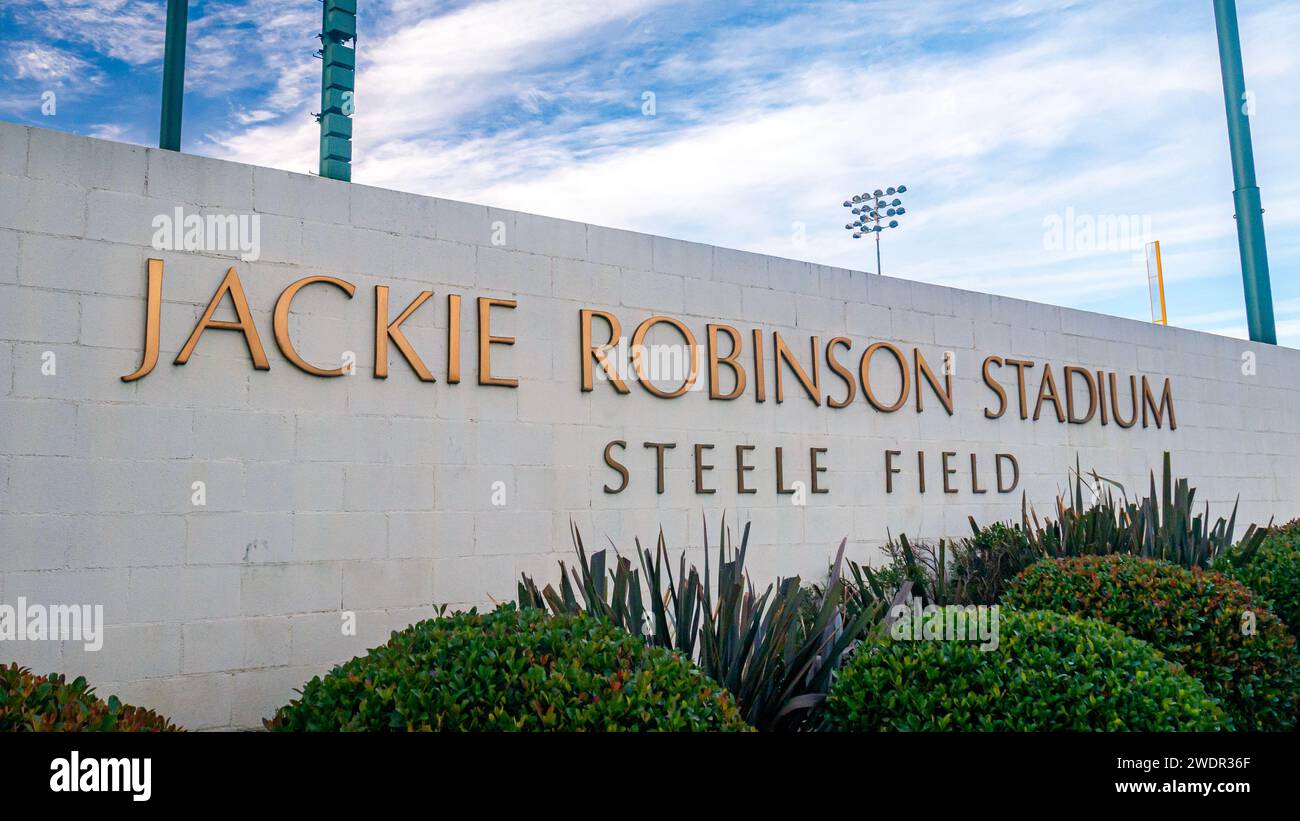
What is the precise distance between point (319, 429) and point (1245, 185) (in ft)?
38.5

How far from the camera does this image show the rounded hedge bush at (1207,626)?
4605mm

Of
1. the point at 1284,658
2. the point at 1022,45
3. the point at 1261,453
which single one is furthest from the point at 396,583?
the point at 1261,453

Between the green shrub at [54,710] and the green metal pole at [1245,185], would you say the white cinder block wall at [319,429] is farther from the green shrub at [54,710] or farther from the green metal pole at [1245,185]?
the green metal pole at [1245,185]

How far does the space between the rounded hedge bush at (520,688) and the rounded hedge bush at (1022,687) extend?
0.70m

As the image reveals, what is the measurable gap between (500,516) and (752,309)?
238cm

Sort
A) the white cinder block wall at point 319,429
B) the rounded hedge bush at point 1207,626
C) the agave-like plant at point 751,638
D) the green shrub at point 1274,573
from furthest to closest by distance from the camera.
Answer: the green shrub at point 1274,573 < the rounded hedge bush at point 1207,626 < the white cinder block wall at point 319,429 < the agave-like plant at point 751,638

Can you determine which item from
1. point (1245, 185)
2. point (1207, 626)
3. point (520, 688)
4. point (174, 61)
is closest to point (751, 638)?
point (520, 688)

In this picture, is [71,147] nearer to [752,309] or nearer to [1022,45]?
[752,309]

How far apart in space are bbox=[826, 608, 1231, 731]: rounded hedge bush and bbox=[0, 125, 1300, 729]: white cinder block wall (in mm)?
2596

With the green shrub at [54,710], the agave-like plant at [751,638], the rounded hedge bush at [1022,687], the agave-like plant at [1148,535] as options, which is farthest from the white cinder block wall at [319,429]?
the rounded hedge bush at [1022,687]

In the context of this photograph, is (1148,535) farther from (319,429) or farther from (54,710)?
(54,710)

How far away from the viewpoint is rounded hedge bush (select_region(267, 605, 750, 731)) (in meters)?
2.68

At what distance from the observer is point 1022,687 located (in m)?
3.21
